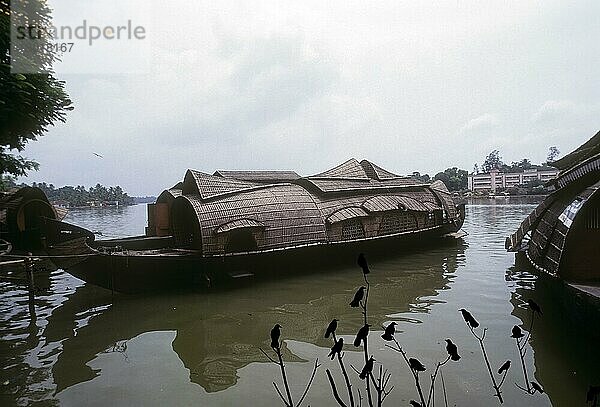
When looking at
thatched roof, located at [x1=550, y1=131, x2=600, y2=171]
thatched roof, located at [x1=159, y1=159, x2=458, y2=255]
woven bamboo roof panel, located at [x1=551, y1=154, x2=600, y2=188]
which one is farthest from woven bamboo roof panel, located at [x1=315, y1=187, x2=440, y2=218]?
woven bamboo roof panel, located at [x1=551, y1=154, x2=600, y2=188]

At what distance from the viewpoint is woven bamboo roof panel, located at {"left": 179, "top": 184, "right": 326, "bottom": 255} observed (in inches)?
380

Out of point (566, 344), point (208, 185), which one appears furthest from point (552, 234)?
point (208, 185)

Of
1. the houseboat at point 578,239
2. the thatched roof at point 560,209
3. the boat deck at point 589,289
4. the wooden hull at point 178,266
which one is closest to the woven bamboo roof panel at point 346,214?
the wooden hull at point 178,266

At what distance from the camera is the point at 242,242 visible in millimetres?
10117

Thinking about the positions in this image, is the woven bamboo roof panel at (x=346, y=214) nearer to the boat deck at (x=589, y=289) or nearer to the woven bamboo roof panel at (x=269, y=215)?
the woven bamboo roof panel at (x=269, y=215)

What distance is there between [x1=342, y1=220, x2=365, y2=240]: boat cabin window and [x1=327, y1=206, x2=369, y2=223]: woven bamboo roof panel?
20cm

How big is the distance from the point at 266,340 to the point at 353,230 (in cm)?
579

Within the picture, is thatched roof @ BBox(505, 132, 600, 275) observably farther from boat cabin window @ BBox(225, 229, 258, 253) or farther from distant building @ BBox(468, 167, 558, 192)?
distant building @ BBox(468, 167, 558, 192)

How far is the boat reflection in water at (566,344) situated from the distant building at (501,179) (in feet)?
240

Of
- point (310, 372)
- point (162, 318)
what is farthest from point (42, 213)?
point (310, 372)

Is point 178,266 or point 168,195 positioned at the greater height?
point 168,195

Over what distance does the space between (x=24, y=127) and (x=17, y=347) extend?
5487 mm

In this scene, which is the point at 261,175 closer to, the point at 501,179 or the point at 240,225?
the point at 240,225

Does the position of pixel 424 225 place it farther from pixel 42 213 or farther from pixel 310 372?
pixel 42 213
